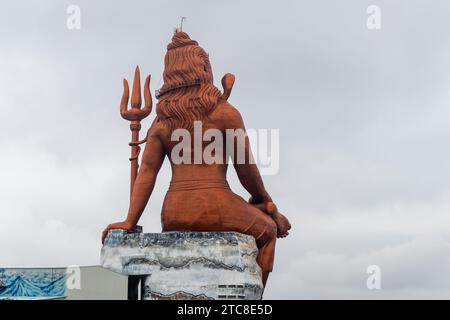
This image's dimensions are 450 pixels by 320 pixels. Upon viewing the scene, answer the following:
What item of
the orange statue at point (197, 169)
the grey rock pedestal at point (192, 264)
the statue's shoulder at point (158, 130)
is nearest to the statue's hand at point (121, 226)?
the orange statue at point (197, 169)

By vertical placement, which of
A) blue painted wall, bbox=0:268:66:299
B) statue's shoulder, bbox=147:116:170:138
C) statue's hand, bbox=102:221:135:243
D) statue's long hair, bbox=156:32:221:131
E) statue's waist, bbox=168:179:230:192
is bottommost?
blue painted wall, bbox=0:268:66:299

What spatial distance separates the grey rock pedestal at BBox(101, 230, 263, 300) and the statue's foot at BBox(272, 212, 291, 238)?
1812 mm

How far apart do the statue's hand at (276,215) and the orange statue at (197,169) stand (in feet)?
0.10

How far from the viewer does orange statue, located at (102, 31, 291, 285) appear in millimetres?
19281

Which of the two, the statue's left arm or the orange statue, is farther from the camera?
the statue's left arm

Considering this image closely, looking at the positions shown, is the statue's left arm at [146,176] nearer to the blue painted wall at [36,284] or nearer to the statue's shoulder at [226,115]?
the statue's shoulder at [226,115]

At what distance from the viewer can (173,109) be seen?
1980 cm

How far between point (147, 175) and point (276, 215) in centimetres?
352

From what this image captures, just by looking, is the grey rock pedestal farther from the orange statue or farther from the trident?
the trident

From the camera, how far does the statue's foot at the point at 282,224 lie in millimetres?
21000

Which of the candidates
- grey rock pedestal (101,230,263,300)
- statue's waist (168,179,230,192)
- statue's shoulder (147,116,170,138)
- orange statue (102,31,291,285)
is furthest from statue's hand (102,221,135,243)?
statue's shoulder (147,116,170,138)

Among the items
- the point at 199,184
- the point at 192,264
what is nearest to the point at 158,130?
the point at 199,184
